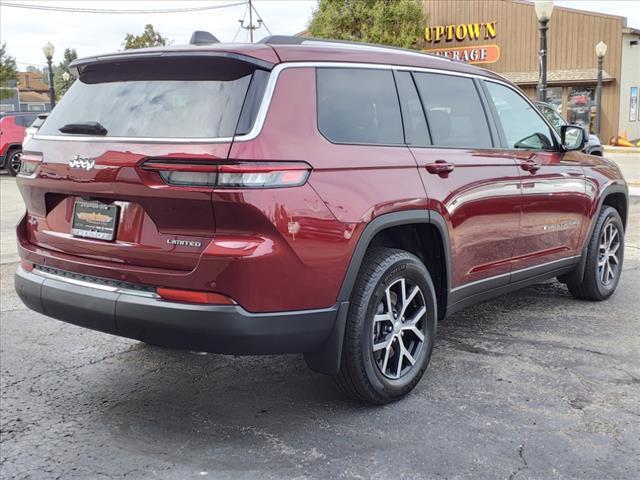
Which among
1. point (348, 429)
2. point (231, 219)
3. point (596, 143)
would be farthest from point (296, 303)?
point (596, 143)

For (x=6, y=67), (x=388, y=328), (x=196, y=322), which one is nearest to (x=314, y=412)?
(x=388, y=328)

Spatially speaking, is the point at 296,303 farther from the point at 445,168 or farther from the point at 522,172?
the point at 522,172

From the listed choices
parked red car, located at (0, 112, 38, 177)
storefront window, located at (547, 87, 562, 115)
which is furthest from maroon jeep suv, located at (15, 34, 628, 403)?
storefront window, located at (547, 87, 562, 115)

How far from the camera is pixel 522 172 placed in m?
4.60

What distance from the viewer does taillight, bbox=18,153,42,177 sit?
357cm

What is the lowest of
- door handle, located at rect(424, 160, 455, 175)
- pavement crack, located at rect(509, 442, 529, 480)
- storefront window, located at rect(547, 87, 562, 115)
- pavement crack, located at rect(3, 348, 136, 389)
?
pavement crack, located at rect(509, 442, 529, 480)

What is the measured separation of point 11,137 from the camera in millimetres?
18469

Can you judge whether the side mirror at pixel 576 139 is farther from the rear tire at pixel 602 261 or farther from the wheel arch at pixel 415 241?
the wheel arch at pixel 415 241

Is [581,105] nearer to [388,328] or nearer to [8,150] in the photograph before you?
[8,150]

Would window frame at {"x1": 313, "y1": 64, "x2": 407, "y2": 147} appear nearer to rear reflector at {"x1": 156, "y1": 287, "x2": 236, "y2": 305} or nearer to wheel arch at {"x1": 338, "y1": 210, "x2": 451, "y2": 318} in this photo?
wheel arch at {"x1": 338, "y1": 210, "x2": 451, "y2": 318}

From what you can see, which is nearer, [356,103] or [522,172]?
[356,103]

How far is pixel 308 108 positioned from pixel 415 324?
4.40 ft

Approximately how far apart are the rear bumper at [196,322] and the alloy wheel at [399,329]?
45cm

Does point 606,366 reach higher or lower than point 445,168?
lower
